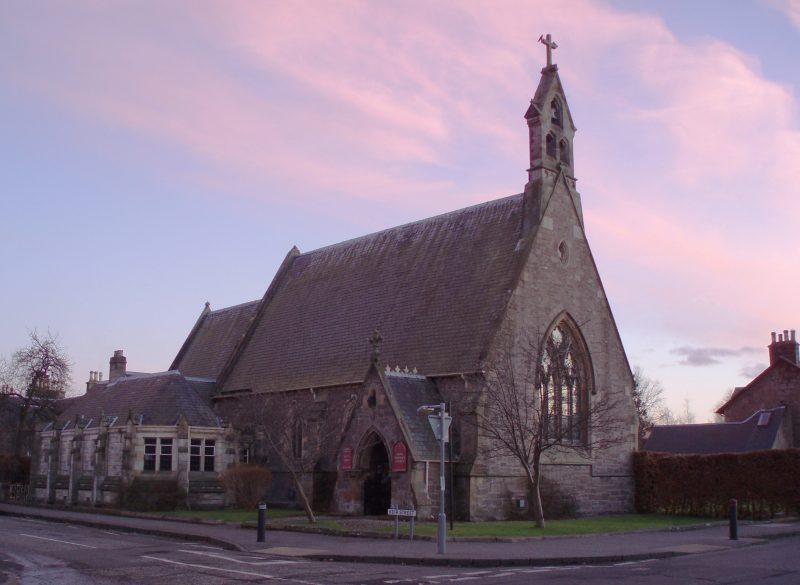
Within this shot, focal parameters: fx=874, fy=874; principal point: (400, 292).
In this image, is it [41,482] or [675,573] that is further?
[41,482]

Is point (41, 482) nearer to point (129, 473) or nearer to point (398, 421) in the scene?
point (129, 473)

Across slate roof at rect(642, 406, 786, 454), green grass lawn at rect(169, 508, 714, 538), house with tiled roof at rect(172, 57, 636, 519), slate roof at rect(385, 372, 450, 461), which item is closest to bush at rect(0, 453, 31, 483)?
house with tiled roof at rect(172, 57, 636, 519)

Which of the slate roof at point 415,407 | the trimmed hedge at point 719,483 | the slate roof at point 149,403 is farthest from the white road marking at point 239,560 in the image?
the trimmed hedge at point 719,483

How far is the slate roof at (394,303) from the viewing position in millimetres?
34344

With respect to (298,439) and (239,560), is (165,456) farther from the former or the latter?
(239,560)

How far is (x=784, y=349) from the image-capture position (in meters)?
55.7

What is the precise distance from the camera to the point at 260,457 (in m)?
41.7

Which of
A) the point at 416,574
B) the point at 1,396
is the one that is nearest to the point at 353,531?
the point at 416,574

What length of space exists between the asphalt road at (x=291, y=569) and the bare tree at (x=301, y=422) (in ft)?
Result: 38.8

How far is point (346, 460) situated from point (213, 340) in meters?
21.4

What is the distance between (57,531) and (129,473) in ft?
30.0

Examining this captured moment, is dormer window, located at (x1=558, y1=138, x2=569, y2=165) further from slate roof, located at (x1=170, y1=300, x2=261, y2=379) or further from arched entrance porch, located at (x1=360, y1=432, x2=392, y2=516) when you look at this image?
slate roof, located at (x1=170, y1=300, x2=261, y2=379)

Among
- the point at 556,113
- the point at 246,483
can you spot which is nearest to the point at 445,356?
the point at 246,483

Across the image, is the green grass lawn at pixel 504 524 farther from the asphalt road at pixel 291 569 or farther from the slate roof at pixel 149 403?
the asphalt road at pixel 291 569
